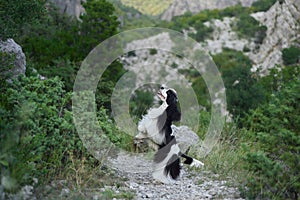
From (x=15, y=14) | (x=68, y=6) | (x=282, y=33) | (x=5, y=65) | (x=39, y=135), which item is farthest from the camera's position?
(x=282, y=33)

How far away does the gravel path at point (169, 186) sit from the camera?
4676 millimetres

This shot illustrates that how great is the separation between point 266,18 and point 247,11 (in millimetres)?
9366

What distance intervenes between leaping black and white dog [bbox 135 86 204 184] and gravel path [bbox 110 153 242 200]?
18cm

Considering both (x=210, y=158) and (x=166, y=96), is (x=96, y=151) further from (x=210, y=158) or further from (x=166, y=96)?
(x=210, y=158)

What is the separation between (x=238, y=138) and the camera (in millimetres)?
7684

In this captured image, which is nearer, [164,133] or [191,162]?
[164,133]

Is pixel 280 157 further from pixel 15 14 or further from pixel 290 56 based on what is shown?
pixel 290 56

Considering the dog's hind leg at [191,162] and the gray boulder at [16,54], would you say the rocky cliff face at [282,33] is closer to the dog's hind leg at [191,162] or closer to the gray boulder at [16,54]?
the dog's hind leg at [191,162]

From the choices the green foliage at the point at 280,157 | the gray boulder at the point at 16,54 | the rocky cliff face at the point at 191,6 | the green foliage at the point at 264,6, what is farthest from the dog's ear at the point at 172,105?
the rocky cliff face at the point at 191,6

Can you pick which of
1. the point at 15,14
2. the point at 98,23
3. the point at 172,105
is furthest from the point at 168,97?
the point at 98,23

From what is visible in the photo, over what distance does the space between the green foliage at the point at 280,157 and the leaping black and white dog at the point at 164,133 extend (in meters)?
1.12

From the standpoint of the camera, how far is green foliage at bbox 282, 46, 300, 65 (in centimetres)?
2600

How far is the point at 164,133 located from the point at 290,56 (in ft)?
76.1

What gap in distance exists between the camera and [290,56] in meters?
26.0
